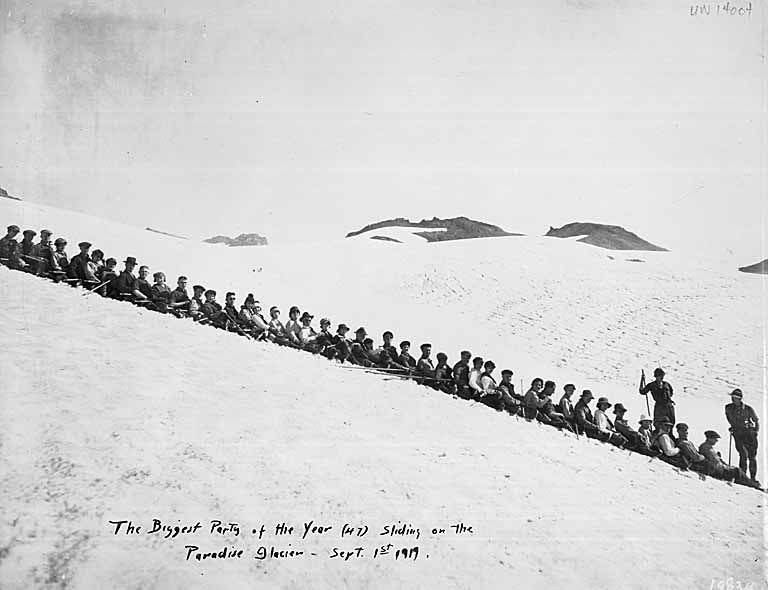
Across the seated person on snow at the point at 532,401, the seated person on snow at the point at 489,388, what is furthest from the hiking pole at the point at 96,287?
the seated person on snow at the point at 532,401

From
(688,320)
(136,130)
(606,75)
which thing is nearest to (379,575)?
(688,320)

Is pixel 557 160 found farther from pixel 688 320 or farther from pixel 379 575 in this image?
pixel 379 575

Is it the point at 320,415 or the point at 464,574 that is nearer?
the point at 464,574

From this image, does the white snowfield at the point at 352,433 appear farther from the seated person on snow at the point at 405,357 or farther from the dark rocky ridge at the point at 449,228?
the dark rocky ridge at the point at 449,228

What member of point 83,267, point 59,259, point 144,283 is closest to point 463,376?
point 144,283

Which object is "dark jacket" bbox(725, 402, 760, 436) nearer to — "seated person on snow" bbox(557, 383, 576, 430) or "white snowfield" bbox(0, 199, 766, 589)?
"white snowfield" bbox(0, 199, 766, 589)
